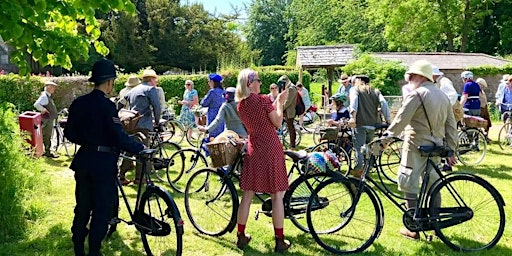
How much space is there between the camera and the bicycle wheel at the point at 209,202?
5.53 meters

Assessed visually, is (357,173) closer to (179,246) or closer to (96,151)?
(179,246)

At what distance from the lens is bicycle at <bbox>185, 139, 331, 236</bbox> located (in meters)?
5.17

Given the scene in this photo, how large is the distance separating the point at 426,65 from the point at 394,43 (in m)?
37.4

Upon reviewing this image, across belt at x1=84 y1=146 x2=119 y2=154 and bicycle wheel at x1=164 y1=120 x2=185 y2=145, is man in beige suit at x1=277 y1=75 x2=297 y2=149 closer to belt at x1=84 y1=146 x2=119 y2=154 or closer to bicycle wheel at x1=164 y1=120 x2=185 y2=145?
bicycle wheel at x1=164 y1=120 x2=185 y2=145

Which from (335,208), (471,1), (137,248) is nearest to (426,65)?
(335,208)

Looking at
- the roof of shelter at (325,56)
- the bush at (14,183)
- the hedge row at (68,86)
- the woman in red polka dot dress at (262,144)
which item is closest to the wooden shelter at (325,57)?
the roof of shelter at (325,56)

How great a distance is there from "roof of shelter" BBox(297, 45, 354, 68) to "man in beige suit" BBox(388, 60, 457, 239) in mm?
19612

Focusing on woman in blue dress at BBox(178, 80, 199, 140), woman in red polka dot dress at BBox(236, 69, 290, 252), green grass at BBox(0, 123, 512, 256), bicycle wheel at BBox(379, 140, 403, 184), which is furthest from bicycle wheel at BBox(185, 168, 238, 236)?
woman in blue dress at BBox(178, 80, 199, 140)

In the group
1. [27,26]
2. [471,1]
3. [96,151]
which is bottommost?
[96,151]

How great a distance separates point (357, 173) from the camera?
8.31 meters

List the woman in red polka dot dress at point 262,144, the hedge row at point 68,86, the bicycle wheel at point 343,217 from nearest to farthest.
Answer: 1. the woman in red polka dot dress at point 262,144
2. the bicycle wheel at point 343,217
3. the hedge row at point 68,86

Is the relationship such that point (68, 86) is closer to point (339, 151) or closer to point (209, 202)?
point (339, 151)

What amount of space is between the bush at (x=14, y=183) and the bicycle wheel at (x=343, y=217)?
10.6ft

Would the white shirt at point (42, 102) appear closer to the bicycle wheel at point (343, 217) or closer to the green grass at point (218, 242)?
the green grass at point (218, 242)
